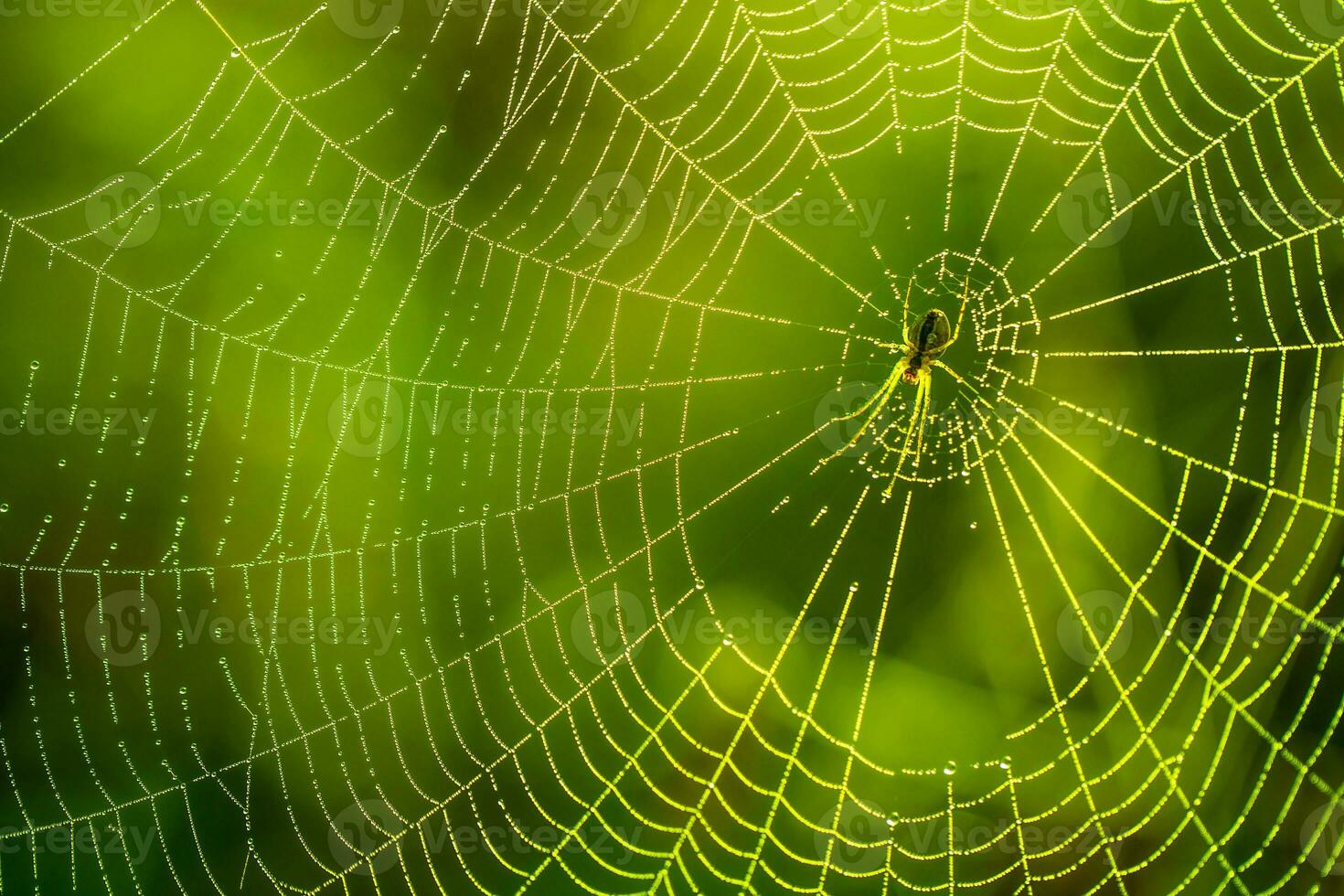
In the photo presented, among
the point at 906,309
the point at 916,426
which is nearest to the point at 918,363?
the point at 906,309

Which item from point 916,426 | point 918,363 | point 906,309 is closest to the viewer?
point 918,363

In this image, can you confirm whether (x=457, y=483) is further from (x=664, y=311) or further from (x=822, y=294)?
(x=822, y=294)

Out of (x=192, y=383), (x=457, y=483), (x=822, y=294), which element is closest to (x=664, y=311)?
(x=822, y=294)

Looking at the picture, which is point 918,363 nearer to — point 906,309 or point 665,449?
point 906,309

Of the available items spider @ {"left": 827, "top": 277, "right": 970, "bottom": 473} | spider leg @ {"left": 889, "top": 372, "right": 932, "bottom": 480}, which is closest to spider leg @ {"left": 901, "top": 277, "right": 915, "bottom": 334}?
spider @ {"left": 827, "top": 277, "right": 970, "bottom": 473}

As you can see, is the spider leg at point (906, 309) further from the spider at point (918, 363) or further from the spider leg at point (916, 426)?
the spider leg at point (916, 426)

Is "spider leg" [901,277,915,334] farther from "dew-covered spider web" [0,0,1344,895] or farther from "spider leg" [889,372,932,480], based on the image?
"spider leg" [889,372,932,480]
